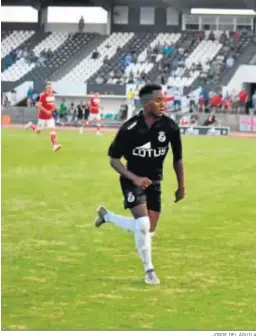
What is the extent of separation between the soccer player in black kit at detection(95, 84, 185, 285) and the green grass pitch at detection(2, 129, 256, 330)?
19.2 inches

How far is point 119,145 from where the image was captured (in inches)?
388

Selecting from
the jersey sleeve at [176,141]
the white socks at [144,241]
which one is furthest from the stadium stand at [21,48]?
the white socks at [144,241]

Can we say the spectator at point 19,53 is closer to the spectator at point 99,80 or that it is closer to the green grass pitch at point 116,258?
the spectator at point 99,80

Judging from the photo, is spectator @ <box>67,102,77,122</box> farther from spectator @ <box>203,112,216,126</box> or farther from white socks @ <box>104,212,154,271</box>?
white socks @ <box>104,212,154,271</box>


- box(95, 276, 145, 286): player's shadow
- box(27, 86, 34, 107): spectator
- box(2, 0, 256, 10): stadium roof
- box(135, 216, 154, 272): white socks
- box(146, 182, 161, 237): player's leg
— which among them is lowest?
box(27, 86, 34, 107): spectator

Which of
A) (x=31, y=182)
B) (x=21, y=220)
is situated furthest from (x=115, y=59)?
(x=21, y=220)

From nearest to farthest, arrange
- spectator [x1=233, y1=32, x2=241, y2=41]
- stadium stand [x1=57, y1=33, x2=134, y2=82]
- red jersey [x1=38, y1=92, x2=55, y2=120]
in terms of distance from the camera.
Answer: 1. red jersey [x1=38, y1=92, x2=55, y2=120]
2. spectator [x1=233, y1=32, x2=241, y2=41]
3. stadium stand [x1=57, y1=33, x2=134, y2=82]

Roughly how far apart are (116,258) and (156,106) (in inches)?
90.6

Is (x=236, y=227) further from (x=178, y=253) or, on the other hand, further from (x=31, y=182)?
(x=31, y=182)

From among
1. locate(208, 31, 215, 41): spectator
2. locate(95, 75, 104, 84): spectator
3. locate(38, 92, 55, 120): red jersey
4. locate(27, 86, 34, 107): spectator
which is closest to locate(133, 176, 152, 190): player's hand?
locate(38, 92, 55, 120): red jersey

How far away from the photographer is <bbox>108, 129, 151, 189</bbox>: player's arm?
→ 9789mm

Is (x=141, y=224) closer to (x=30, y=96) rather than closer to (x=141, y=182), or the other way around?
(x=141, y=182)

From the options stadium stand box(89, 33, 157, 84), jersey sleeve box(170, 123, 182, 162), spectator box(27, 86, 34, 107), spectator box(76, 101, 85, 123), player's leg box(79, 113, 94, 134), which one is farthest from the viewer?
stadium stand box(89, 33, 157, 84)

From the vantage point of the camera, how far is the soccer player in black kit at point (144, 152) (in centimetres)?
968
